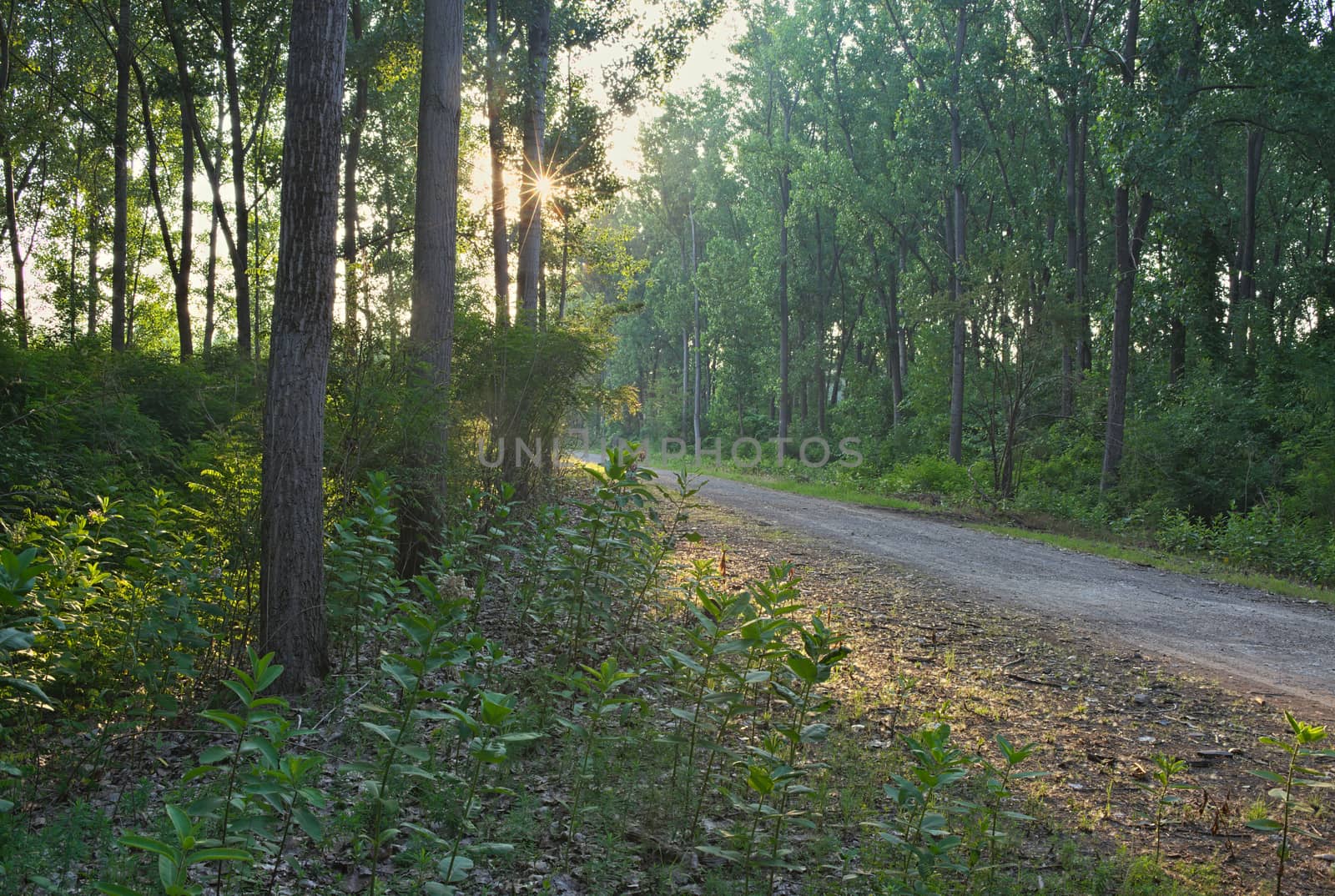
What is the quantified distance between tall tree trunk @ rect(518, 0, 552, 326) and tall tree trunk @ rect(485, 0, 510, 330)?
40cm

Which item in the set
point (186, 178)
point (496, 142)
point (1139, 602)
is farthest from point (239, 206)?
point (1139, 602)

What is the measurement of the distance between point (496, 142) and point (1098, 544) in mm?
12266

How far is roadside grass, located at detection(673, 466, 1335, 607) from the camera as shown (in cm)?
1025

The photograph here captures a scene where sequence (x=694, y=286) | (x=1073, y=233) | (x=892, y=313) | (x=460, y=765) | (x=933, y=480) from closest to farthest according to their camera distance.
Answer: (x=460, y=765), (x=933, y=480), (x=1073, y=233), (x=892, y=313), (x=694, y=286)

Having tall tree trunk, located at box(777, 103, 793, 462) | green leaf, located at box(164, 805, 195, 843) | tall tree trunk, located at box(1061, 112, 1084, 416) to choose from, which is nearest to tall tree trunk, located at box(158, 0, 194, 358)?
green leaf, located at box(164, 805, 195, 843)

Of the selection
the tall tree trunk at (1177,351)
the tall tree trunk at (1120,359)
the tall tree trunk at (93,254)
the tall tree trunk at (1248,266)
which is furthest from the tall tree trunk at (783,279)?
the tall tree trunk at (93,254)

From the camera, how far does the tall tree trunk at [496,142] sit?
45.4 ft

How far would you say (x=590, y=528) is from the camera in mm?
4988

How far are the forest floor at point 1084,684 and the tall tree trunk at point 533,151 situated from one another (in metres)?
7.02

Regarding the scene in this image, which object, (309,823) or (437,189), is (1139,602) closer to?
(437,189)

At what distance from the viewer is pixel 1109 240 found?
3306cm

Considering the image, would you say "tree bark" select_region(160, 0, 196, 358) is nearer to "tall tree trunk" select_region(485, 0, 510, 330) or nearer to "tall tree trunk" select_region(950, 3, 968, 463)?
"tall tree trunk" select_region(485, 0, 510, 330)

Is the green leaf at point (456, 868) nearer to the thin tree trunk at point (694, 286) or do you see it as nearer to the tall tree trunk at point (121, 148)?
the tall tree trunk at point (121, 148)

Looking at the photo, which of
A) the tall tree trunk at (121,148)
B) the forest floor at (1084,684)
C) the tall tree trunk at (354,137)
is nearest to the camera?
the forest floor at (1084,684)
